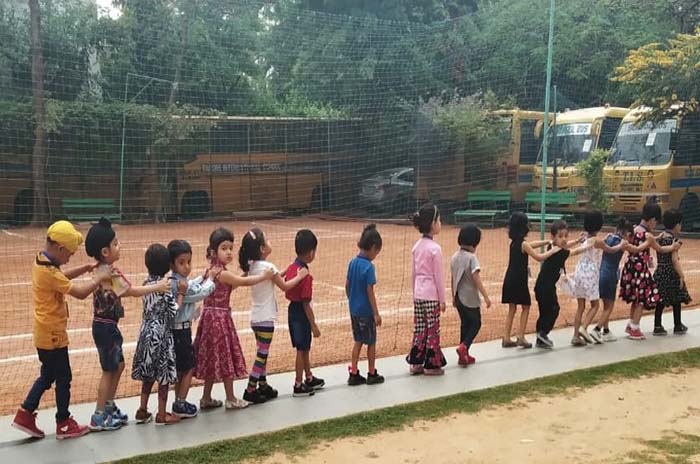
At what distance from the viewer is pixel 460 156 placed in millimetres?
15555

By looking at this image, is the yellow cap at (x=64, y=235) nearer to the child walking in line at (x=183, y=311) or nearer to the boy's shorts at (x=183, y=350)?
the child walking in line at (x=183, y=311)

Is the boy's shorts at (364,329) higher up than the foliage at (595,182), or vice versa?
the foliage at (595,182)

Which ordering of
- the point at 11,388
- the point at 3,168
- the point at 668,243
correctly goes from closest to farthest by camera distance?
the point at 11,388
the point at 668,243
the point at 3,168

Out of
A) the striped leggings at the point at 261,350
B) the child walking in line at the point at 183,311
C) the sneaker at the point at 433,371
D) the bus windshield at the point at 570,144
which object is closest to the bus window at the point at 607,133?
the bus windshield at the point at 570,144

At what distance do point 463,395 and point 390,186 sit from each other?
9.31 m

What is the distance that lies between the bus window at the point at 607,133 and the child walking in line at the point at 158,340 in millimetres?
14945

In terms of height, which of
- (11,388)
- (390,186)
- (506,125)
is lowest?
(11,388)

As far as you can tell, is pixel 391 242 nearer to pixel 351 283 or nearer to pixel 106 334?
pixel 351 283

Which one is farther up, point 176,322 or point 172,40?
point 172,40

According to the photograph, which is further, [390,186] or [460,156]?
[460,156]

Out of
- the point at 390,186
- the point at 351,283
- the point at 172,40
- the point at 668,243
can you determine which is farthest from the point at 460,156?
the point at 351,283

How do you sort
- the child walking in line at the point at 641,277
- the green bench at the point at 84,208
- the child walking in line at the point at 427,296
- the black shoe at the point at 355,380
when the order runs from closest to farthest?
1. the black shoe at the point at 355,380
2. the child walking in line at the point at 427,296
3. the child walking in line at the point at 641,277
4. the green bench at the point at 84,208

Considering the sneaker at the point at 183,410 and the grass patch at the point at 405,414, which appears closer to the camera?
the grass patch at the point at 405,414

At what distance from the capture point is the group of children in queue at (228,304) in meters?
3.83
